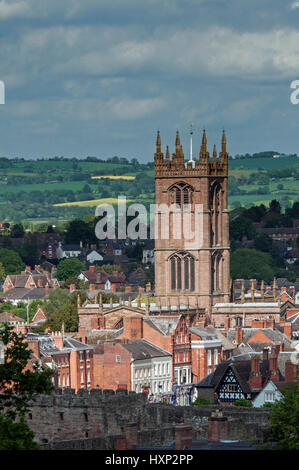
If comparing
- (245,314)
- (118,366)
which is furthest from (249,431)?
(245,314)

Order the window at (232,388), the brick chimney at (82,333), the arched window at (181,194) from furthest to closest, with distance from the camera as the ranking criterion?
the arched window at (181,194), the brick chimney at (82,333), the window at (232,388)

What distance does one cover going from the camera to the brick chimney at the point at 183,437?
5891cm

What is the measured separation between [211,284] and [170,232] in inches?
206

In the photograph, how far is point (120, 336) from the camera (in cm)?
12888

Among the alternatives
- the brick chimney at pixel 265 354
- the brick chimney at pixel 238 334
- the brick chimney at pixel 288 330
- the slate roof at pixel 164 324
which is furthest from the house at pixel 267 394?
the brick chimney at pixel 288 330

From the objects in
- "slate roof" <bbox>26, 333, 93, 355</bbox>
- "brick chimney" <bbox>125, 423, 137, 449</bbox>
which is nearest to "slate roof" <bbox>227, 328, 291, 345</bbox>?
"slate roof" <bbox>26, 333, 93, 355</bbox>

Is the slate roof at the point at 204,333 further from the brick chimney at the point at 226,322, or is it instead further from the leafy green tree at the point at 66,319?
the leafy green tree at the point at 66,319

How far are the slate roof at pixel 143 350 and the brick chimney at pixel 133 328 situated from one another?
2.09 feet

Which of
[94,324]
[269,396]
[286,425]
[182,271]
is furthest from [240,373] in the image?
[286,425]

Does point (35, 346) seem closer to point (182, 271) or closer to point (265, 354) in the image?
point (265, 354)

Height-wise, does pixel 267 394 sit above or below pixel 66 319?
below

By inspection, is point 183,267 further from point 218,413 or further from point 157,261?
point 218,413

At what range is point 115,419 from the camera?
65500 mm

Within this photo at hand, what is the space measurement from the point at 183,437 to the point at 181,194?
92146 millimetres
